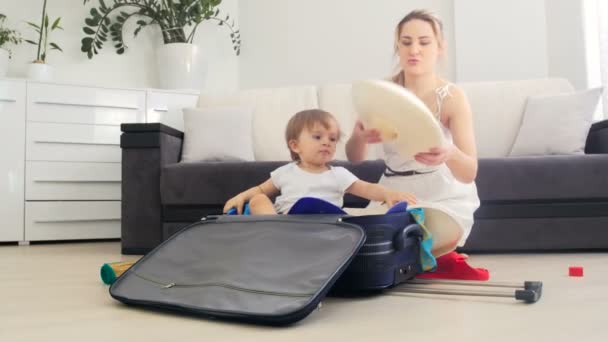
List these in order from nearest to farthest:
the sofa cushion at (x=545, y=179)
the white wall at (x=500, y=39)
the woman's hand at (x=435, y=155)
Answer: the woman's hand at (x=435, y=155) < the sofa cushion at (x=545, y=179) < the white wall at (x=500, y=39)

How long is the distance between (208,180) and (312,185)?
869mm

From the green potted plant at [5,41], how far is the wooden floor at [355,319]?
6.99 ft

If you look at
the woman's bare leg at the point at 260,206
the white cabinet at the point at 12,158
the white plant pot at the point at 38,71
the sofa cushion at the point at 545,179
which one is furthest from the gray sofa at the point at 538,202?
the white plant pot at the point at 38,71

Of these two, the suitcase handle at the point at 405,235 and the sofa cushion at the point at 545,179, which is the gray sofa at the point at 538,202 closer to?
the sofa cushion at the point at 545,179

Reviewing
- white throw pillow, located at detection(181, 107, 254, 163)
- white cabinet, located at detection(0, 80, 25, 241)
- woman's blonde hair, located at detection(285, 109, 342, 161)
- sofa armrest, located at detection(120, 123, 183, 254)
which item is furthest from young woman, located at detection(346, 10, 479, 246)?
white cabinet, located at detection(0, 80, 25, 241)

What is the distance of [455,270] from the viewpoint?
1.41 metres

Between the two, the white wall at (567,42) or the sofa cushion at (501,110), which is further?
the white wall at (567,42)

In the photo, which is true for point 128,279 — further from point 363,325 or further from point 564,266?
point 564,266

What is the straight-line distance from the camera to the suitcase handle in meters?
1.18

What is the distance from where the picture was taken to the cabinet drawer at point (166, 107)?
3.28 m

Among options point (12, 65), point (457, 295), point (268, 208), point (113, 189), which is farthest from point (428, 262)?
point (12, 65)

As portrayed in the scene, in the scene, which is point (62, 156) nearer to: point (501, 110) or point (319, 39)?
point (319, 39)

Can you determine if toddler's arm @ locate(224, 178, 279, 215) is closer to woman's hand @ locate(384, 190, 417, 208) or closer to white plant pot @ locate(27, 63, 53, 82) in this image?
woman's hand @ locate(384, 190, 417, 208)

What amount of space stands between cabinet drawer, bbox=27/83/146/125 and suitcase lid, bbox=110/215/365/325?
2.20m
